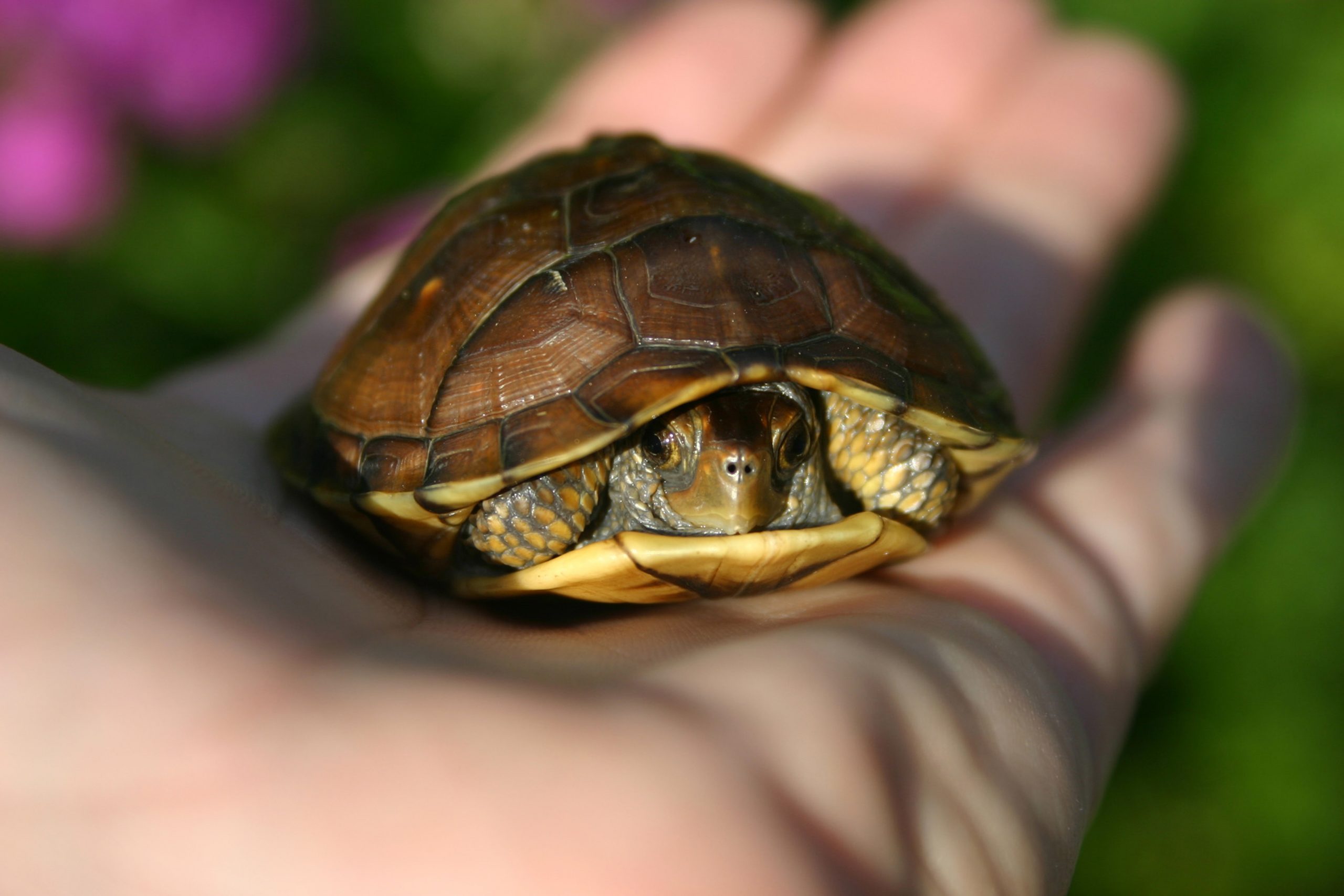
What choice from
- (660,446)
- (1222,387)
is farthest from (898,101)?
(660,446)

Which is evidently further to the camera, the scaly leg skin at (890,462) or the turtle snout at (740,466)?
the scaly leg skin at (890,462)

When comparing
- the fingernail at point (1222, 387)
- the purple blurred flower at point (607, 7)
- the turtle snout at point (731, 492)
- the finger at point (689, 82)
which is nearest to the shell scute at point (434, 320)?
the turtle snout at point (731, 492)

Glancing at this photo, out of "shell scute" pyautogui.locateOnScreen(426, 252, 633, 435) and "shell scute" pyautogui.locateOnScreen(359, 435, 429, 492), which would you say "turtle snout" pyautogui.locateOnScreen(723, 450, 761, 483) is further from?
"shell scute" pyautogui.locateOnScreen(359, 435, 429, 492)

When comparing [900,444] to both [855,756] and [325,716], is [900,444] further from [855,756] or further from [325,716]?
[325,716]

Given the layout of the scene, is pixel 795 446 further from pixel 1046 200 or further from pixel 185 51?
pixel 185 51

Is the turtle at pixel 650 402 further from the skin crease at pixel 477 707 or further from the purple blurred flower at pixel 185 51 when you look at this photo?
the purple blurred flower at pixel 185 51
